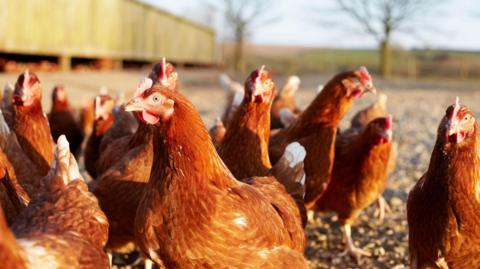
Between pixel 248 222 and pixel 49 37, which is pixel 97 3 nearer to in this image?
pixel 49 37

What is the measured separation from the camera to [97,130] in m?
4.17

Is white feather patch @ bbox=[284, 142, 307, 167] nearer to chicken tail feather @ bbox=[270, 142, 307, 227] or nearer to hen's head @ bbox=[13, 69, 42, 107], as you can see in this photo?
chicken tail feather @ bbox=[270, 142, 307, 227]

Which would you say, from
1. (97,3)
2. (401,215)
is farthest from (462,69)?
(401,215)

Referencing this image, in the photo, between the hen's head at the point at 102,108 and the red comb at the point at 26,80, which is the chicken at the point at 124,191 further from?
the hen's head at the point at 102,108

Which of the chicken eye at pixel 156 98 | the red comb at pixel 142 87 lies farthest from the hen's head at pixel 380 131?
the chicken eye at pixel 156 98

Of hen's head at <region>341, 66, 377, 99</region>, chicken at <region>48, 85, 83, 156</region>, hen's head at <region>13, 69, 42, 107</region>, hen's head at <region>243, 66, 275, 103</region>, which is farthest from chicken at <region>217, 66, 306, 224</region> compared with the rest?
chicken at <region>48, 85, 83, 156</region>

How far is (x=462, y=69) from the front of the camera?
25734 millimetres

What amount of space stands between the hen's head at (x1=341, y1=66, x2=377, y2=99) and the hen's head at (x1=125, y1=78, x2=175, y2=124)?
1.67 m

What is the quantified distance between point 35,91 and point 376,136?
2.37 m

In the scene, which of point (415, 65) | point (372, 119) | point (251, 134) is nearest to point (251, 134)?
point (251, 134)

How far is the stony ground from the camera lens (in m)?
3.60

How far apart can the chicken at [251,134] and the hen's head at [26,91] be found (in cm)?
126

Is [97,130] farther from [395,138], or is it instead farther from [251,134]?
[395,138]

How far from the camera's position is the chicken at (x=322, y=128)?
3246mm
